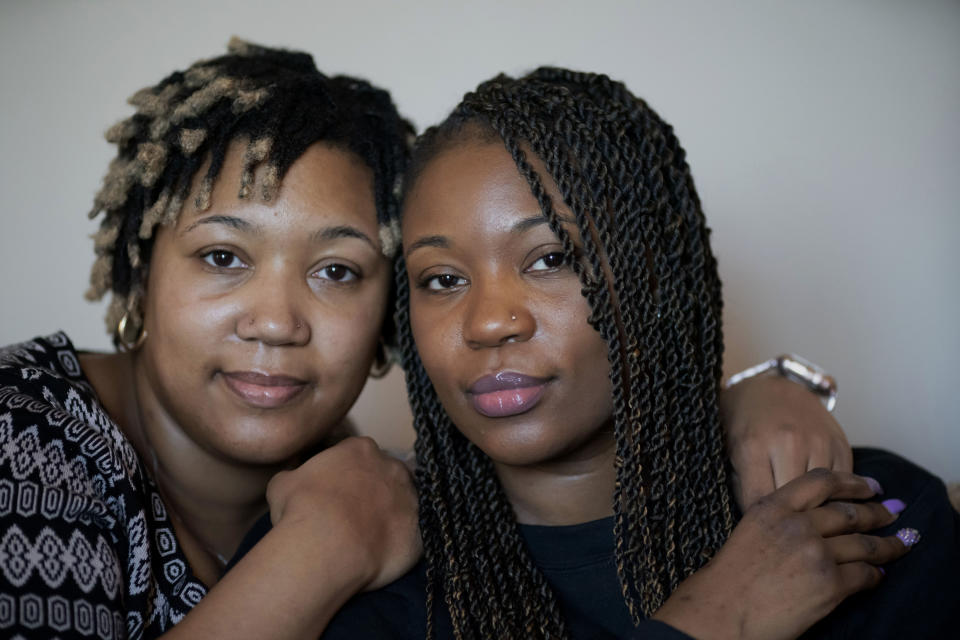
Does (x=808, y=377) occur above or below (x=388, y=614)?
above

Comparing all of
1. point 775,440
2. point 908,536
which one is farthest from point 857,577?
point 775,440

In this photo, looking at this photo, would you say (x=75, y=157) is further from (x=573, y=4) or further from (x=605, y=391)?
(x=605, y=391)

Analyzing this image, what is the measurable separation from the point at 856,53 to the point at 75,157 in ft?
8.73

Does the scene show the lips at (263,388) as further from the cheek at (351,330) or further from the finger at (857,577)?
the finger at (857,577)

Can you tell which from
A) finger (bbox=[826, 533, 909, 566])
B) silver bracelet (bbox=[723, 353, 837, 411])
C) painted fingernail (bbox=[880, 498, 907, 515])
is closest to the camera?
finger (bbox=[826, 533, 909, 566])

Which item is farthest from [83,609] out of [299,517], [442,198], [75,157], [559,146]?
[75,157]

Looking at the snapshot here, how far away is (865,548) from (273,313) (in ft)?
3.95

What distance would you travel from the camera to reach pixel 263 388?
213cm

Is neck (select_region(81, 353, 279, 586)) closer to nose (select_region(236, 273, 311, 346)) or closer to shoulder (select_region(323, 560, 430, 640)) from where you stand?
nose (select_region(236, 273, 311, 346))

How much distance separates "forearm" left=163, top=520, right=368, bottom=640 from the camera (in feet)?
5.38

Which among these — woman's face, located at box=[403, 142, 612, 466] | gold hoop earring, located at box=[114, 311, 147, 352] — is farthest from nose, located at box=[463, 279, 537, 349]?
gold hoop earring, located at box=[114, 311, 147, 352]

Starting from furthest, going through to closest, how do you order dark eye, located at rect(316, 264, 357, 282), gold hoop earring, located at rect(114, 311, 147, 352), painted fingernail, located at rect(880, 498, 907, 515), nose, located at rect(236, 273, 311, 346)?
gold hoop earring, located at rect(114, 311, 147, 352)
dark eye, located at rect(316, 264, 357, 282)
nose, located at rect(236, 273, 311, 346)
painted fingernail, located at rect(880, 498, 907, 515)

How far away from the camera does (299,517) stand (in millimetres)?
1786

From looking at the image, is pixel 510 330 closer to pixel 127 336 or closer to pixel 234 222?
pixel 234 222
